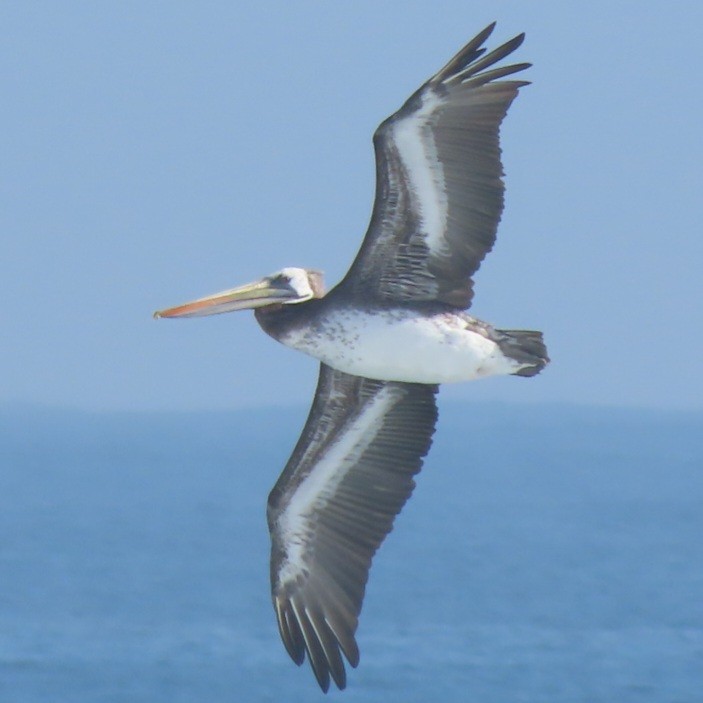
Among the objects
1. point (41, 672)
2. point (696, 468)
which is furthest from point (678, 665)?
point (696, 468)

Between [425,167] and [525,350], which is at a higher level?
[425,167]

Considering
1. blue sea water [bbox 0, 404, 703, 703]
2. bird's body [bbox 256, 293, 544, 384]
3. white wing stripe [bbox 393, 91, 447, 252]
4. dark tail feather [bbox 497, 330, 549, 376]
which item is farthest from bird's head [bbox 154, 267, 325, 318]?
blue sea water [bbox 0, 404, 703, 703]

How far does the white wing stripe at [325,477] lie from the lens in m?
10.9

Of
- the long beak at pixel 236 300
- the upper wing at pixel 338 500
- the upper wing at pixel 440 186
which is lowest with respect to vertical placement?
the upper wing at pixel 338 500

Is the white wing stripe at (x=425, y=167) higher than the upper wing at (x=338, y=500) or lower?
higher

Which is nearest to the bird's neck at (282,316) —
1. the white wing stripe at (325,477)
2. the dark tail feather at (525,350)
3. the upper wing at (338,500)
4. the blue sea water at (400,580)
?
the upper wing at (338,500)

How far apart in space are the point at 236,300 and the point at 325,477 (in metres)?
1.13

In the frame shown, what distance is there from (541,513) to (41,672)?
Result: 29192 millimetres

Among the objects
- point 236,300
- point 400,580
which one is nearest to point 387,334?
point 236,300

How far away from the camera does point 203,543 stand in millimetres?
57594

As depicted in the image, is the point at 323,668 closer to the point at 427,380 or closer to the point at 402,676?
the point at 427,380

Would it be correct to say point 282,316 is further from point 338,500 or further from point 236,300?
point 338,500

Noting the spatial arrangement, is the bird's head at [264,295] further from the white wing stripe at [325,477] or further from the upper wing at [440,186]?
the white wing stripe at [325,477]

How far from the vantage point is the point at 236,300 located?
1054 cm
